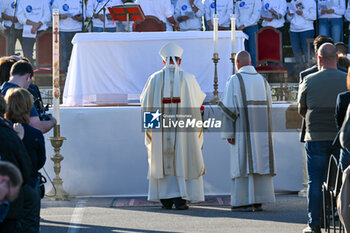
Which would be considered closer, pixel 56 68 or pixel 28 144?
pixel 28 144

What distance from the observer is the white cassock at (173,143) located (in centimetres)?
988

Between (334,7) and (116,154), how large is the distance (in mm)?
5722

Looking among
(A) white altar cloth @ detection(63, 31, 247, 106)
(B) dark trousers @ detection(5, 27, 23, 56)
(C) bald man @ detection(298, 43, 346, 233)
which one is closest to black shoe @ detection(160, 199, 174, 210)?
(A) white altar cloth @ detection(63, 31, 247, 106)

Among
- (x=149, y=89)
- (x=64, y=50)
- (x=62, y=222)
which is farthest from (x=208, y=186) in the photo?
(x=64, y=50)

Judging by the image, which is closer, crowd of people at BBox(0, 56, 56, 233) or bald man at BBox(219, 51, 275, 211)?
crowd of people at BBox(0, 56, 56, 233)

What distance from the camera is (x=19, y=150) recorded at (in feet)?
16.2

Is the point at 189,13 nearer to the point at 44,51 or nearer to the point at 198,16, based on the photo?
the point at 198,16

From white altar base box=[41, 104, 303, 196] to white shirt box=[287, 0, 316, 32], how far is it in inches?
160

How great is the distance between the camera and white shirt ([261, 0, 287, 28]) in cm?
1449

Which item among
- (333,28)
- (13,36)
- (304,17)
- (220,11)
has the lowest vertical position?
(13,36)

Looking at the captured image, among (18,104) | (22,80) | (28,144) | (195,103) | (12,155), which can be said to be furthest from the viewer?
(195,103)

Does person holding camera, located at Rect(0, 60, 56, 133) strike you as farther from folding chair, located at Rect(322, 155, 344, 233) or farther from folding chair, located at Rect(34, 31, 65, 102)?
folding chair, located at Rect(34, 31, 65, 102)

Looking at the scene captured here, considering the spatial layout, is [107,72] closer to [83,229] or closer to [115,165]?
[115,165]

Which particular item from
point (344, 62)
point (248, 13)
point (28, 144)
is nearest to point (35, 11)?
point (248, 13)
